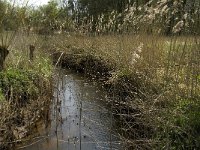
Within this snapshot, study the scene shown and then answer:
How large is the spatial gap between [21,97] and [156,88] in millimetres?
2458

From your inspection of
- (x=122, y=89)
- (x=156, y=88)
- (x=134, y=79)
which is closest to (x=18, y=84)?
(x=122, y=89)

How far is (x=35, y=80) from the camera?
7.05 m

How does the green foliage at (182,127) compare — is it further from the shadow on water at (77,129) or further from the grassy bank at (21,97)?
the grassy bank at (21,97)

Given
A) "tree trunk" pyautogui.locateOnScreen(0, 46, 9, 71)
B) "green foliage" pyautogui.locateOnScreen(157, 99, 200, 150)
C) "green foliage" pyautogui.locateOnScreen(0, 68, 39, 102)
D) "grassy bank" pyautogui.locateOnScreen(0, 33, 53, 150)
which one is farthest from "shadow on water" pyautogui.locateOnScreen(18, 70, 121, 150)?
"tree trunk" pyautogui.locateOnScreen(0, 46, 9, 71)

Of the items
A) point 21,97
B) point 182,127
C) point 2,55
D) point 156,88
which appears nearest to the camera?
point 182,127

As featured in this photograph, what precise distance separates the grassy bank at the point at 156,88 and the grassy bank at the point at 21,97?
1.40 meters

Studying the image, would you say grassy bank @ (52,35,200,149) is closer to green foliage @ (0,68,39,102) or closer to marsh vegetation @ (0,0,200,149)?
marsh vegetation @ (0,0,200,149)

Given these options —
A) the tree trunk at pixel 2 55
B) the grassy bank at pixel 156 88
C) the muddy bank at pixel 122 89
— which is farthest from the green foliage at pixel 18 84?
the grassy bank at pixel 156 88

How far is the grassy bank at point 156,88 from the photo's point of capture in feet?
13.3

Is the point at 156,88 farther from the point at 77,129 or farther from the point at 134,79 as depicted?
the point at 77,129

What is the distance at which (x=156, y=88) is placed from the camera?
507cm

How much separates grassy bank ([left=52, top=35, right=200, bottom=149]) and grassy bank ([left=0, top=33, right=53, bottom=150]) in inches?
55.2

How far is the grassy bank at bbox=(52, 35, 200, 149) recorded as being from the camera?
4.05 m

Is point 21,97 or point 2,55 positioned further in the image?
point 2,55
